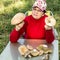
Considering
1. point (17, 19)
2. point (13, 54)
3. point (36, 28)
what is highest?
point (17, 19)

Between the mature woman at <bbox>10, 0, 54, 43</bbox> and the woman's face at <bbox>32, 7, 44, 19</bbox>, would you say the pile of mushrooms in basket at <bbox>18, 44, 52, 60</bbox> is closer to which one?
the mature woman at <bbox>10, 0, 54, 43</bbox>

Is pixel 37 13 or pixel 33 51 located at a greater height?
pixel 37 13

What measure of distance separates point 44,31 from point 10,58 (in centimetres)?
95

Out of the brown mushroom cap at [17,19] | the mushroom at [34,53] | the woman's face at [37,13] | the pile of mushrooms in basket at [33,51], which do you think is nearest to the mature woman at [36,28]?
the woman's face at [37,13]

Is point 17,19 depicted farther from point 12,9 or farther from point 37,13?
point 12,9

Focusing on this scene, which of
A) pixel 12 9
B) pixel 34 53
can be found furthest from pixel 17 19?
pixel 12 9


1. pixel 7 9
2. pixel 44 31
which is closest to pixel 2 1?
pixel 7 9

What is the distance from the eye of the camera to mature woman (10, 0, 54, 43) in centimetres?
343

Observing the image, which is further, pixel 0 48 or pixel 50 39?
pixel 0 48

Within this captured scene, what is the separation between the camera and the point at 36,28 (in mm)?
3666

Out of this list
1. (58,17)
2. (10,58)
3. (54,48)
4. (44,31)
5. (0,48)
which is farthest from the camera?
(58,17)

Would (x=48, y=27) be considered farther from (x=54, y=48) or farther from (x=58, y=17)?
(x=58, y=17)

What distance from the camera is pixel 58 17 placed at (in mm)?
6617

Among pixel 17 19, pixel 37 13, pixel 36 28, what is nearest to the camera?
pixel 17 19
